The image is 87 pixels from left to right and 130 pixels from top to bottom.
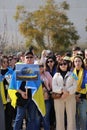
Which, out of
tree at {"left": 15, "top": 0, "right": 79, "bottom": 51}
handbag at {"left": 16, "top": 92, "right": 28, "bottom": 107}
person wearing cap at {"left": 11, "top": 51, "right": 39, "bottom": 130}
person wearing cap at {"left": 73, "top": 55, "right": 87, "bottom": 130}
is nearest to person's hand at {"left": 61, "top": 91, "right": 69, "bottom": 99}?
person wearing cap at {"left": 73, "top": 55, "right": 87, "bottom": 130}

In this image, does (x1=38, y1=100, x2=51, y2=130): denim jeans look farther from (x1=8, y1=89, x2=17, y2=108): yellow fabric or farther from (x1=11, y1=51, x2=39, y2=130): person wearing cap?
(x1=8, y1=89, x2=17, y2=108): yellow fabric

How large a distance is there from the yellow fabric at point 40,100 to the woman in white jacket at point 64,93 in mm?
322

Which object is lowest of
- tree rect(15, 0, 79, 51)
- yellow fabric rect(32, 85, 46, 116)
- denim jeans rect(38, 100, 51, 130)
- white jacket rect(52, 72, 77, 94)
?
denim jeans rect(38, 100, 51, 130)

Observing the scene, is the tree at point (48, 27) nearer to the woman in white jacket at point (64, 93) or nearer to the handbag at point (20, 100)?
the woman in white jacket at point (64, 93)

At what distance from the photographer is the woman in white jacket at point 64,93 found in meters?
7.81

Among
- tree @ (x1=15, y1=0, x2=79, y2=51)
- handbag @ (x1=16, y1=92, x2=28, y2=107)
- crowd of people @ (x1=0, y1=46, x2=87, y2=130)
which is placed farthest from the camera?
tree @ (x1=15, y1=0, x2=79, y2=51)

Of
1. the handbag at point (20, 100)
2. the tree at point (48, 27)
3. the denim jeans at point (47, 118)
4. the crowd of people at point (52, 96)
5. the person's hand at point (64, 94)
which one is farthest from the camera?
the tree at point (48, 27)

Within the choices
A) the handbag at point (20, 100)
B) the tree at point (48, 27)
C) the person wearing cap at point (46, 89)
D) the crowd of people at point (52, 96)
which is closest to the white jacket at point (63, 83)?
the crowd of people at point (52, 96)

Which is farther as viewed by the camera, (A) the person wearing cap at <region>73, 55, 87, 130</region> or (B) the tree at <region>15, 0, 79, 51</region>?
(B) the tree at <region>15, 0, 79, 51</region>

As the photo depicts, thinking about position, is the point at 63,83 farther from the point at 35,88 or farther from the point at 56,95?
the point at 35,88

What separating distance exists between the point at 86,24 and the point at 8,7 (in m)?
8.54

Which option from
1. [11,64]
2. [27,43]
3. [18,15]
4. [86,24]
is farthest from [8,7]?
[11,64]

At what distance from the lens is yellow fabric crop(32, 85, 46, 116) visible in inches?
298

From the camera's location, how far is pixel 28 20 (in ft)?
135
